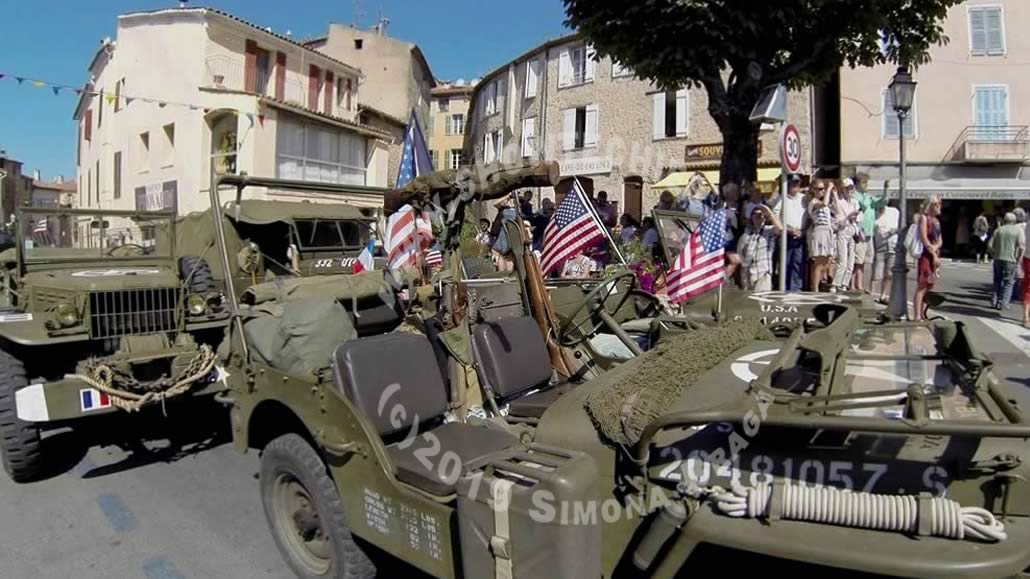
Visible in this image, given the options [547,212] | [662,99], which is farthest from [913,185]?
[547,212]

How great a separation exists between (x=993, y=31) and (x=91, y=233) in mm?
27748

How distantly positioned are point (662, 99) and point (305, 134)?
13.0 metres

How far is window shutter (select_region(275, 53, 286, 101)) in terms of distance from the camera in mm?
25147

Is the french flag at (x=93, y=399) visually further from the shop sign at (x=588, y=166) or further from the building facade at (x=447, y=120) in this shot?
the building facade at (x=447, y=120)

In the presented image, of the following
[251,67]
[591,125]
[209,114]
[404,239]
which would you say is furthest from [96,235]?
[591,125]

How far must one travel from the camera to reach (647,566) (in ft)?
6.55

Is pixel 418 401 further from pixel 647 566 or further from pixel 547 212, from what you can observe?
pixel 547 212

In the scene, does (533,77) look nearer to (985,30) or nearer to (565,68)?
(565,68)

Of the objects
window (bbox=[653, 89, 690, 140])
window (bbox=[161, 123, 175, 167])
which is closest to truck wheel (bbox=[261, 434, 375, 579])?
window (bbox=[161, 123, 175, 167])

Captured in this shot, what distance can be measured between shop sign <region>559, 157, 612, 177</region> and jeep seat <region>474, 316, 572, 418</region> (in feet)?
79.0

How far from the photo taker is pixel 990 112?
2353 centimetres

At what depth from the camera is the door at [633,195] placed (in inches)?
1066

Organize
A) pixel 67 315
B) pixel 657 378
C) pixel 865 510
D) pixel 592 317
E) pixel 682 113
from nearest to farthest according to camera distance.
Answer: pixel 865 510
pixel 657 378
pixel 592 317
pixel 67 315
pixel 682 113

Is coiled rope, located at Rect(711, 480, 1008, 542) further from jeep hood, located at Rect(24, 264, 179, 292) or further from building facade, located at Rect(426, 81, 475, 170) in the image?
building facade, located at Rect(426, 81, 475, 170)
